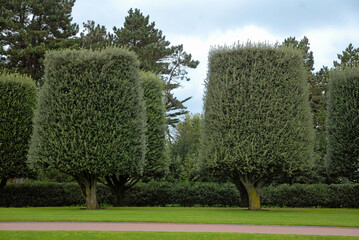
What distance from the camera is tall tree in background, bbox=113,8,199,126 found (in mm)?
44531

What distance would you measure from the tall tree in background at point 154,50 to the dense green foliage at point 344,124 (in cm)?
2061

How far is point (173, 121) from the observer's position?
49.5m

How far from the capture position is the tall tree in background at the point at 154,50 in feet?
146

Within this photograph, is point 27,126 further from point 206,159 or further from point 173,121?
point 173,121

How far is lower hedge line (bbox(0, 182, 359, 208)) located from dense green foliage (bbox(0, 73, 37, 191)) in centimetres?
244

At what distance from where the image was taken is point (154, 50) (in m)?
47.5

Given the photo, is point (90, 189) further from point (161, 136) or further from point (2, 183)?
point (2, 183)

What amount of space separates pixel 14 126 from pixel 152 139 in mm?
9541

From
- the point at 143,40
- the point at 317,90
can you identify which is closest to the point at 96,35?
the point at 143,40

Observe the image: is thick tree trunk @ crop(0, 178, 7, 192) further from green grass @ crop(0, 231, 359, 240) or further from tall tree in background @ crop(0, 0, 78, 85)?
green grass @ crop(0, 231, 359, 240)

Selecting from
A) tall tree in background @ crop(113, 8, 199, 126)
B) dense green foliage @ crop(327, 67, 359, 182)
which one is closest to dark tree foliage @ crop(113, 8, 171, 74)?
tall tree in background @ crop(113, 8, 199, 126)

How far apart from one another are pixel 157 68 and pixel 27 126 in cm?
2101

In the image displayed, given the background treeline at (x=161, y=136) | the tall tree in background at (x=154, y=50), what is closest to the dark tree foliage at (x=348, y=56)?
the background treeline at (x=161, y=136)

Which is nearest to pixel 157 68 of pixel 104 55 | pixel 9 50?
pixel 9 50
